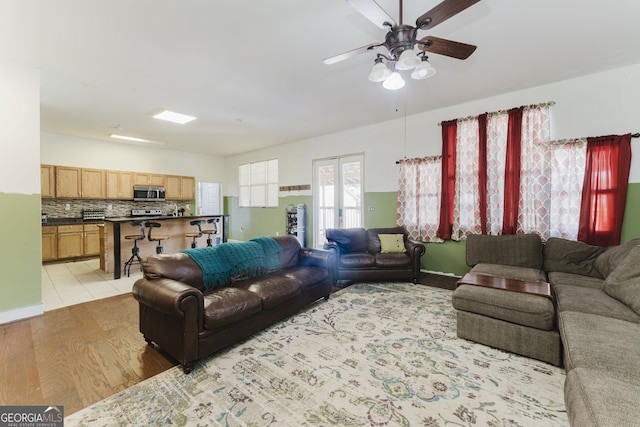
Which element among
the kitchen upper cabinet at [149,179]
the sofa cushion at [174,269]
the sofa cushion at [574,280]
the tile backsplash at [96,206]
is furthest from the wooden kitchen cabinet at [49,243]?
the sofa cushion at [574,280]

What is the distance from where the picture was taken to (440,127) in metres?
4.76

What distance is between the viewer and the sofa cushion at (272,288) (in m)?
2.66

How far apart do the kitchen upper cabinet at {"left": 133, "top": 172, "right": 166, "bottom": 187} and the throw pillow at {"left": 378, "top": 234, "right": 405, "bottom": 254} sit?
254 inches

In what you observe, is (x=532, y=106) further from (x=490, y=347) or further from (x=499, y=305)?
(x=490, y=347)

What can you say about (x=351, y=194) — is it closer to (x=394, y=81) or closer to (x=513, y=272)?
(x=513, y=272)

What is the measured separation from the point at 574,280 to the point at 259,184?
24.0 ft

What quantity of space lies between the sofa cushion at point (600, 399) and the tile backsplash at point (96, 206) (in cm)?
881

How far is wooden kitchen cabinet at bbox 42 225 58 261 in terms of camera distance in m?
5.65

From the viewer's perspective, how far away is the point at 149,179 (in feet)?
24.1

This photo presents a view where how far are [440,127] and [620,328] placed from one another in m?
3.75

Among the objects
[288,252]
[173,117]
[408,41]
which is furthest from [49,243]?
[408,41]

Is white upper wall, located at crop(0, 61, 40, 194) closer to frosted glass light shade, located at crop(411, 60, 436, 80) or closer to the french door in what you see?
frosted glass light shade, located at crop(411, 60, 436, 80)

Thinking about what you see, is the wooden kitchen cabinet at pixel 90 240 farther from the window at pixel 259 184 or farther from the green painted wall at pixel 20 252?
the window at pixel 259 184

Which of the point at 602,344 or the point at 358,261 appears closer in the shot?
the point at 602,344
